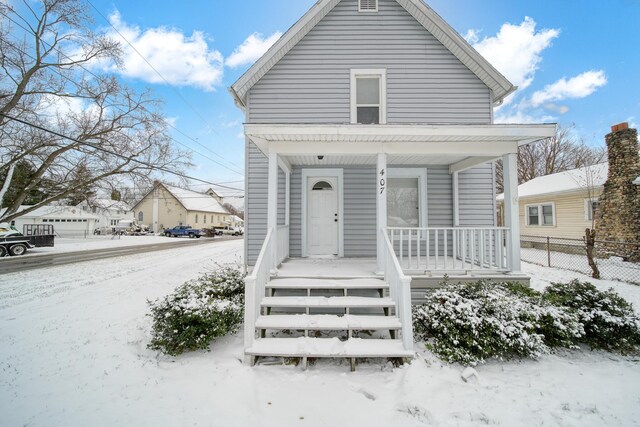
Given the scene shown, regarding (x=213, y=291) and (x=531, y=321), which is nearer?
(x=531, y=321)

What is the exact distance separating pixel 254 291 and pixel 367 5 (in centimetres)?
794

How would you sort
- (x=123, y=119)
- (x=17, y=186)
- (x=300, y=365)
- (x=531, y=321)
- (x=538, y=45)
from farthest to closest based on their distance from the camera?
1. (x=123, y=119)
2. (x=17, y=186)
3. (x=538, y=45)
4. (x=531, y=321)
5. (x=300, y=365)

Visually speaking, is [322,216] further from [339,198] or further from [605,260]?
[605,260]

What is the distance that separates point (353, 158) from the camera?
21.8 ft

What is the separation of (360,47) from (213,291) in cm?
705

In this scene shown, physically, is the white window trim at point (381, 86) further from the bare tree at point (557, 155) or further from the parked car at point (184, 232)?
the parked car at point (184, 232)

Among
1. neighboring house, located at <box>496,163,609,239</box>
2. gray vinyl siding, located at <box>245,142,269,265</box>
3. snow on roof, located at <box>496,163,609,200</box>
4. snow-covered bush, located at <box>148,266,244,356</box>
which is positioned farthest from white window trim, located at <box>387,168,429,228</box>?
snow on roof, located at <box>496,163,609,200</box>

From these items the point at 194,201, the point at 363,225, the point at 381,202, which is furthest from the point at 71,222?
the point at 381,202

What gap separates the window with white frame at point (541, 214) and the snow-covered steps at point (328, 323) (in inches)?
642

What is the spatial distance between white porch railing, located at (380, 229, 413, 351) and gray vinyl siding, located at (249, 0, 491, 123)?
4.24 m

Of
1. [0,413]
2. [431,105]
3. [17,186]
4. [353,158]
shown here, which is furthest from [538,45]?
[17,186]

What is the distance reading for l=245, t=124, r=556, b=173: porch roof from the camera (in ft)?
16.7

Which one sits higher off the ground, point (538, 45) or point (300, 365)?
point (538, 45)

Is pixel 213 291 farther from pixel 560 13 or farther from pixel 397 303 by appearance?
pixel 560 13
